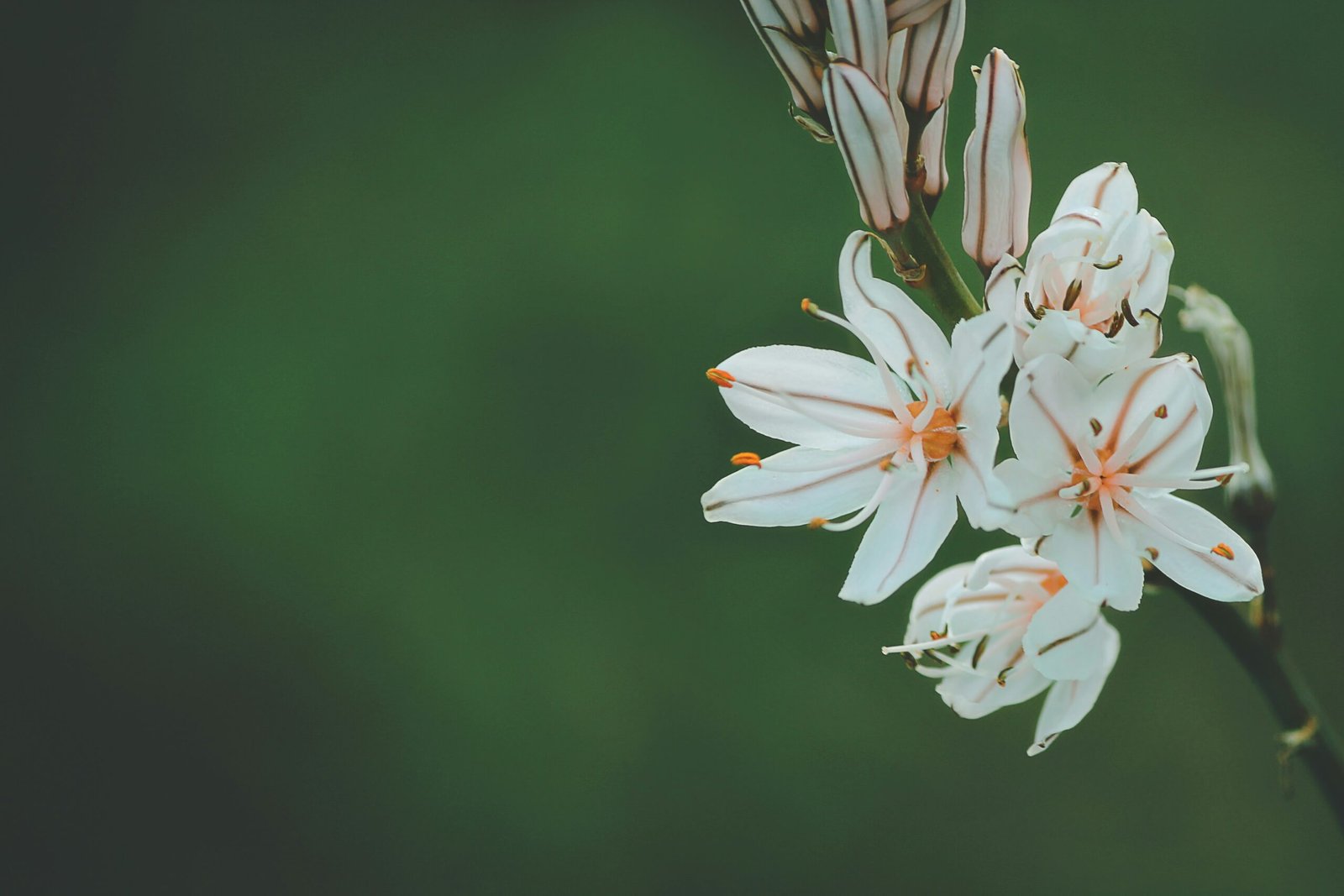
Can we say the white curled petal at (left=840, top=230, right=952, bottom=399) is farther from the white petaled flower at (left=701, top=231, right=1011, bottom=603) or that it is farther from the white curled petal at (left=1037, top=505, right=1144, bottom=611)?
the white curled petal at (left=1037, top=505, right=1144, bottom=611)

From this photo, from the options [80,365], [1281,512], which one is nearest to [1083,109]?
[1281,512]

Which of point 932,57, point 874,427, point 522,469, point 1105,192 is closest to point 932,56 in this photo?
point 932,57

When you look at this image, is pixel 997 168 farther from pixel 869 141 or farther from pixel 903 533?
pixel 903 533

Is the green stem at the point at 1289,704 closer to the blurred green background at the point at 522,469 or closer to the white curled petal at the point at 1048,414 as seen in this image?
the white curled petal at the point at 1048,414

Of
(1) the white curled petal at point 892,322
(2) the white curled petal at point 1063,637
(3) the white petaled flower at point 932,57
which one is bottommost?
(2) the white curled petal at point 1063,637

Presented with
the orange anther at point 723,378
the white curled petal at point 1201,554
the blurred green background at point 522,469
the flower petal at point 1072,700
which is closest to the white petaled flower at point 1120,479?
the white curled petal at point 1201,554

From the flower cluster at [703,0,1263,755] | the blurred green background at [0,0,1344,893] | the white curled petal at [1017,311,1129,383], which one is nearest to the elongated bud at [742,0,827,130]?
the flower cluster at [703,0,1263,755]

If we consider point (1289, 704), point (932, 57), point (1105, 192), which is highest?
point (932, 57)
